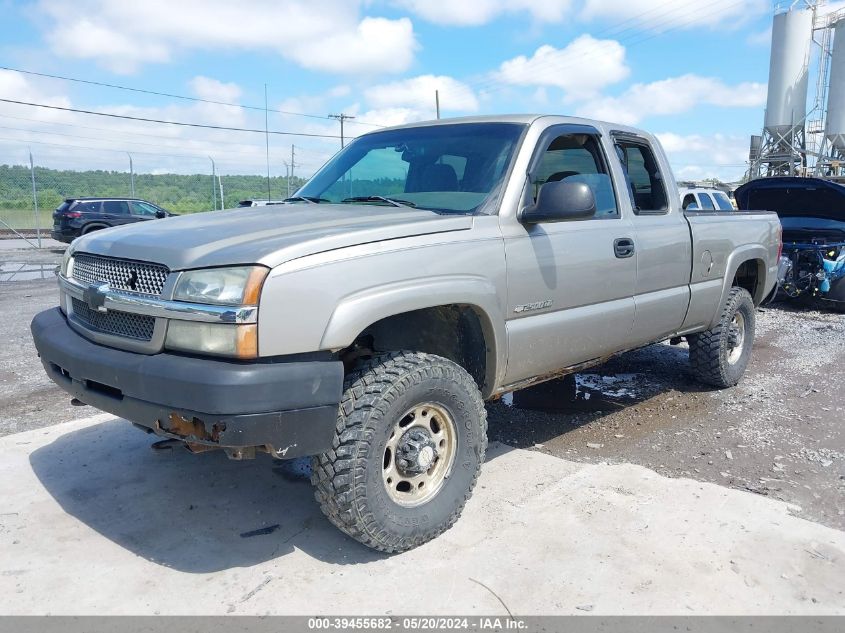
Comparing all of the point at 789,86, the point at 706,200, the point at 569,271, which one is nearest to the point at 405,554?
the point at 569,271

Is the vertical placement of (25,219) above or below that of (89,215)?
below

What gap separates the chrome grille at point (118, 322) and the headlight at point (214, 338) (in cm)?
18

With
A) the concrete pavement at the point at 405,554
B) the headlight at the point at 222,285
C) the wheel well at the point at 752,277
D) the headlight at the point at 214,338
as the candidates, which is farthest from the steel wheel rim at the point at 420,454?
the wheel well at the point at 752,277

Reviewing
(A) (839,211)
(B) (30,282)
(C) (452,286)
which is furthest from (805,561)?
(B) (30,282)

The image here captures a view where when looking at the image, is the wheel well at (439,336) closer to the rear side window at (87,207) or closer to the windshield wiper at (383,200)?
the windshield wiper at (383,200)

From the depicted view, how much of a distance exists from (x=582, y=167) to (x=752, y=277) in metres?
2.85

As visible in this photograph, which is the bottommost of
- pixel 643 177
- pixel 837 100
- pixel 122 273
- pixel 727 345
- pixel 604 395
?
pixel 604 395

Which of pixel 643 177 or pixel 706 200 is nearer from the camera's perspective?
pixel 643 177

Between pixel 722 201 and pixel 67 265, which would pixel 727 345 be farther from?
pixel 722 201

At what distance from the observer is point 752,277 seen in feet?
20.3

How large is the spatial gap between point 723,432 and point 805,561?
181 cm

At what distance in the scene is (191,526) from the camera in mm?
3379

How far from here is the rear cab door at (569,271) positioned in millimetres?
3549

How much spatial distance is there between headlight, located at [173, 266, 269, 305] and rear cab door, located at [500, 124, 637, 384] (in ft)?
4.51
